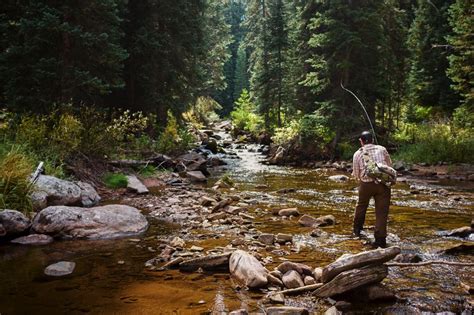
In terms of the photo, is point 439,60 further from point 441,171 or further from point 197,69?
point 197,69

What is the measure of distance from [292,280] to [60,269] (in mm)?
3022

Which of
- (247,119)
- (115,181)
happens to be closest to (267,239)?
(115,181)

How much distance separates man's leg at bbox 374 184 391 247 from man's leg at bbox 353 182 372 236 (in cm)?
20

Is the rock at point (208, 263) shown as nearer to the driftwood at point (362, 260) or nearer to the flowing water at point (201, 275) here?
the flowing water at point (201, 275)

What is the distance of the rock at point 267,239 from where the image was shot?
6785 millimetres

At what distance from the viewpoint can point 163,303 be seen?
4449 millimetres

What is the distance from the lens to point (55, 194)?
8.22 metres

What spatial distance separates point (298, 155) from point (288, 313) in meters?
18.9

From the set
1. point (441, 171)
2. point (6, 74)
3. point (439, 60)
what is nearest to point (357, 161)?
point (6, 74)

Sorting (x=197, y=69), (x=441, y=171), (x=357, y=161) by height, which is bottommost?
(x=441, y=171)

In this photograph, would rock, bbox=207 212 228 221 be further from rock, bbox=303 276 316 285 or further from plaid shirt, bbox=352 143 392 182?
rock, bbox=303 276 316 285

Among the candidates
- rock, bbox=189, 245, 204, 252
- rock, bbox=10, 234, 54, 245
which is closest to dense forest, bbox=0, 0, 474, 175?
rock, bbox=10, 234, 54, 245

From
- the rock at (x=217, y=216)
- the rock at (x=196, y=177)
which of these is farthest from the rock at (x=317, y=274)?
the rock at (x=196, y=177)

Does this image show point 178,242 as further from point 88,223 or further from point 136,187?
point 136,187
